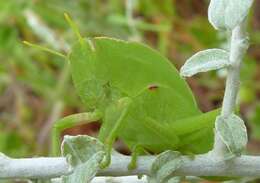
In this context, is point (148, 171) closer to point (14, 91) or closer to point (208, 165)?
point (208, 165)

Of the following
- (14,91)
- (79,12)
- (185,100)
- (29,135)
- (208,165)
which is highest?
(79,12)

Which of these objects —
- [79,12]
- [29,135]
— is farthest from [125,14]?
[29,135]

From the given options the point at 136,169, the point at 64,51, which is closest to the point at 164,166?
the point at 136,169

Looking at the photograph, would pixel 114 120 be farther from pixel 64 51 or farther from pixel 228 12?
pixel 64 51

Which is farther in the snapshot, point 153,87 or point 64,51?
point 64,51

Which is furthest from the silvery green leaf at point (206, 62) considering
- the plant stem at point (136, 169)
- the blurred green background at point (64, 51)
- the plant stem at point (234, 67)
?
the blurred green background at point (64, 51)

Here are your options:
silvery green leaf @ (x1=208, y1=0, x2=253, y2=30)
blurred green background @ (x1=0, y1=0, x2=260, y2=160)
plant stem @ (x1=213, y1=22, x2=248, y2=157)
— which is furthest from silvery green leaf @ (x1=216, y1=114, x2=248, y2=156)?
blurred green background @ (x1=0, y1=0, x2=260, y2=160)
